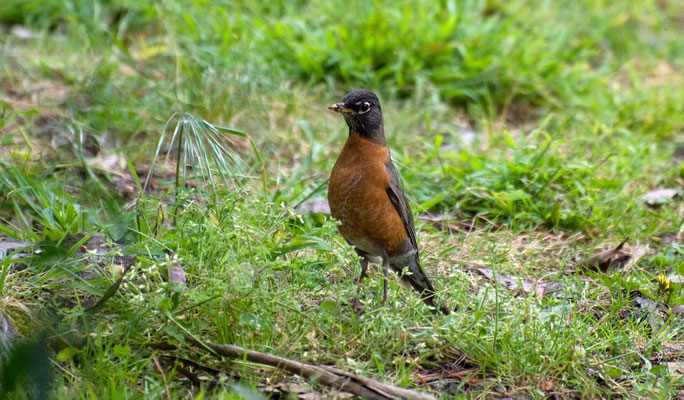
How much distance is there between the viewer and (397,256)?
4055 millimetres

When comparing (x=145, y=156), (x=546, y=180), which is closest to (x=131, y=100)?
(x=145, y=156)

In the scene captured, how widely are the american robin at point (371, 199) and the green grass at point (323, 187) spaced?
7.6 inches

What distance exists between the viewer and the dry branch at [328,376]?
3039 millimetres

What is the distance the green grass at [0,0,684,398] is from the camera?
3.27 metres

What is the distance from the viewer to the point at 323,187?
16.1ft

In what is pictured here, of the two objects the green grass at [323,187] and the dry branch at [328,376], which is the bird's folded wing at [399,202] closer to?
the green grass at [323,187]

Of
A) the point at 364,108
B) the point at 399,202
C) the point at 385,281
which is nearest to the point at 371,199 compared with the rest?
the point at 399,202

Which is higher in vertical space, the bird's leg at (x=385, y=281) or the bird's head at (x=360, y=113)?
the bird's head at (x=360, y=113)

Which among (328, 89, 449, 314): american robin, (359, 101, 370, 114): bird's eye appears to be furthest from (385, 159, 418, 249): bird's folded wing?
(359, 101, 370, 114): bird's eye

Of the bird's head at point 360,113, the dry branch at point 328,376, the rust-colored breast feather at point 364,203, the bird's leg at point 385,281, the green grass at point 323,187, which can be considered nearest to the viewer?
the dry branch at point 328,376

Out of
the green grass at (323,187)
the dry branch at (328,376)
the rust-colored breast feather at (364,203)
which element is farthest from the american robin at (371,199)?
the dry branch at (328,376)

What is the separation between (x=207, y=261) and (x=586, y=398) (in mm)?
1803

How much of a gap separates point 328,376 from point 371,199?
111 centimetres

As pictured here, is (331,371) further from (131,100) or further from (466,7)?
(466,7)
